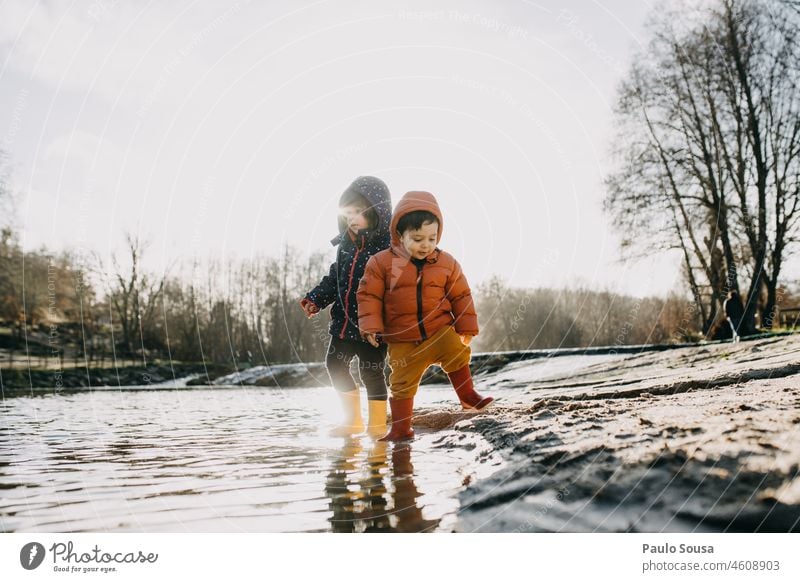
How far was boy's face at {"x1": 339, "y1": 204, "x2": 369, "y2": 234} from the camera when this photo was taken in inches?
107

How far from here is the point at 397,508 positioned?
148 centimetres

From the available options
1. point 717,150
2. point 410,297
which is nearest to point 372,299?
point 410,297

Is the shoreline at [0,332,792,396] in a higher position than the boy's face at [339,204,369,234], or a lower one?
lower

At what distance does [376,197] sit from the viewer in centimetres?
267

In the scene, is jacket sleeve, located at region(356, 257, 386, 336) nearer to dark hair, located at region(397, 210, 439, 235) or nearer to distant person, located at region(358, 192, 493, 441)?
distant person, located at region(358, 192, 493, 441)

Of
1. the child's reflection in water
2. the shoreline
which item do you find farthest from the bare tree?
the child's reflection in water

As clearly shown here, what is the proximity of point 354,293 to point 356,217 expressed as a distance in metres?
0.39

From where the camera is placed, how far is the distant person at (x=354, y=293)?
270cm
